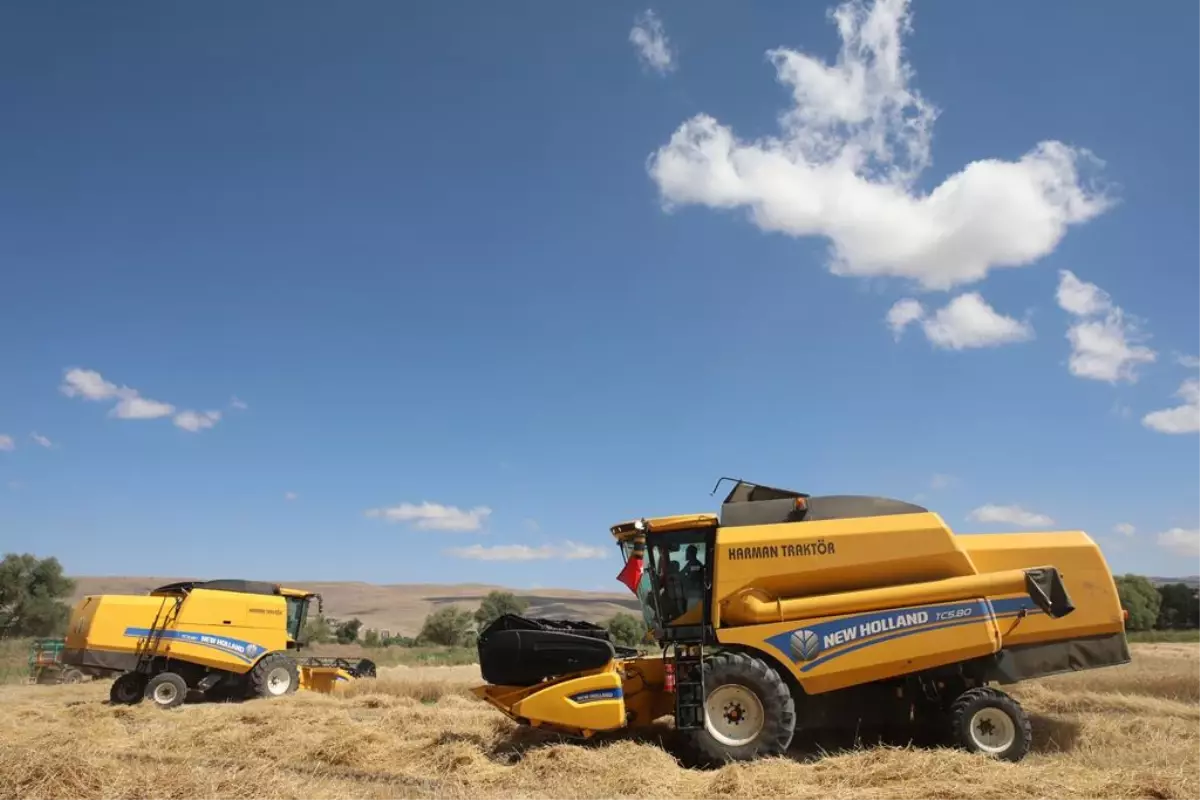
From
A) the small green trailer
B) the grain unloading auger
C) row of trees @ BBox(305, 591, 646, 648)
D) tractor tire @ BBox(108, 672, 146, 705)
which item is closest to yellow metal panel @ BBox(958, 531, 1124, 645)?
the grain unloading auger

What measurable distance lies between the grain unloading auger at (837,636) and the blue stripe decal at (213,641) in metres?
9.50

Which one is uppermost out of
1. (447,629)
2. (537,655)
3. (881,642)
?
(881,642)

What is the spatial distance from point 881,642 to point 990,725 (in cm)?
131

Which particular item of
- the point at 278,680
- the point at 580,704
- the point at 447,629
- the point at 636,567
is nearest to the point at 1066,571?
the point at 636,567

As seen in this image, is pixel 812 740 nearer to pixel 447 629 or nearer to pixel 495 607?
pixel 447 629

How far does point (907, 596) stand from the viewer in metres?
8.50

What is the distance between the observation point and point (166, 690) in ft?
49.6

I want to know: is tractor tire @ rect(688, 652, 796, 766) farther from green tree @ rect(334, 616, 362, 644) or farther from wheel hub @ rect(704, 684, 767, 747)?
green tree @ rect(334, 616, 362, 644)

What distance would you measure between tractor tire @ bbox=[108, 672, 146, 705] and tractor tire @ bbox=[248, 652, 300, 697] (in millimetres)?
1970

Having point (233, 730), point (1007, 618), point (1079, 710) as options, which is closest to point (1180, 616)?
point (1079, 710)

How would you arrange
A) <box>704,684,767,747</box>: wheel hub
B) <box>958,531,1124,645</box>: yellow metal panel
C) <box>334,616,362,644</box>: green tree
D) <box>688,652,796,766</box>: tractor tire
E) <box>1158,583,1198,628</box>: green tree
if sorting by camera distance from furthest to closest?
<box>1158,583,1198,628</box>: green tree, <box>334,616,362,644</box>: green tree, <box>958,531,1124,645</box>: yellow metal panel, <box>704,684,767,747</box>: wheel hub, <box>688,652,796,766</box>: tractor tire

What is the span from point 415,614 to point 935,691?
93.4 metres

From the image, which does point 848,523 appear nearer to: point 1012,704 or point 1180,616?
point 1012,704

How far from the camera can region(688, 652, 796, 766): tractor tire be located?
8.15m
